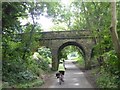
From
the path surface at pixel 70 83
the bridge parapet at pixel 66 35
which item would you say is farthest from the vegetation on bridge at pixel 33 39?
the bridge parapet at pixel 66 35

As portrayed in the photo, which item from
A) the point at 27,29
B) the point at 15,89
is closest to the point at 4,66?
the point at 15,89

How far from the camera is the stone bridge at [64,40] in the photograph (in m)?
29.0

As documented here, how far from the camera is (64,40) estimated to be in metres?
29.1

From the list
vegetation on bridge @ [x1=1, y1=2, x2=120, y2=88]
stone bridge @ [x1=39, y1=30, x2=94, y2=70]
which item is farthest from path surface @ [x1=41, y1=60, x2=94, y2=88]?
stone bridge @ [x1=39, y1=30, x2=94, y2=70]

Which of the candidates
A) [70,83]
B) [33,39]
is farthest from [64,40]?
[70,83]

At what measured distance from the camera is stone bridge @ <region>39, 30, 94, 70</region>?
2897 cm

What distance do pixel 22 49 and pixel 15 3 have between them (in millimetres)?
5396

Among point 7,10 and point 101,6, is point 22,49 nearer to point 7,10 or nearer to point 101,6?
point 7,10

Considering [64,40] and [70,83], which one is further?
[64,40]

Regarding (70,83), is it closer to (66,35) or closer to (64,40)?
(64,40)

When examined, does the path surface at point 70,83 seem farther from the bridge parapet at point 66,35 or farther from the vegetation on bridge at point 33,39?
the bridge parapet at point 66,35

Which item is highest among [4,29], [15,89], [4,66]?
[4,29]

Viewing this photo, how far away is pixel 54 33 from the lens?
95.7 feet

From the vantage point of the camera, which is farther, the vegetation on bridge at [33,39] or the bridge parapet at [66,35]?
the bridge parapet at [66,35]
